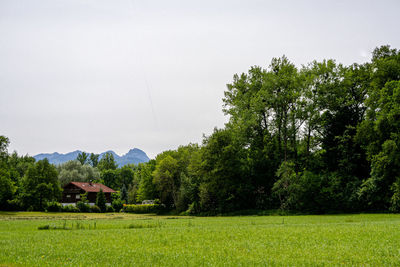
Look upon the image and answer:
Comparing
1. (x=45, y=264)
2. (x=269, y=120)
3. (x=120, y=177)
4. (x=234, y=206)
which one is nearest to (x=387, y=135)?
(x=269, y=120)

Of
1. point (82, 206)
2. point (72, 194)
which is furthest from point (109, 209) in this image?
point (72, 194)

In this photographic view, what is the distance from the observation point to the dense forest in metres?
44.7

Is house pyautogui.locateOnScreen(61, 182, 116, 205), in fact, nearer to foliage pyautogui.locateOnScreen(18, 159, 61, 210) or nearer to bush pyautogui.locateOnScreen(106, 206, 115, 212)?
bush pyautogui.locateOnScreen(106, 206, 115, 212)

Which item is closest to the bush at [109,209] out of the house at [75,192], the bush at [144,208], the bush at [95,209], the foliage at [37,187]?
the bush at [144,208]

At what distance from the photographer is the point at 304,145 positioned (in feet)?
187

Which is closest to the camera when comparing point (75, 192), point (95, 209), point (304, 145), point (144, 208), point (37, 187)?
point (304, 145)

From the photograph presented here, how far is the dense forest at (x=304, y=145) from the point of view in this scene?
44.7 meters

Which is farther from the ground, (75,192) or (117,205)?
(75,192)

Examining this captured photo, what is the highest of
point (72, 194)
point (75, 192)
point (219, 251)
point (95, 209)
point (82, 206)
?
point (75, 192)

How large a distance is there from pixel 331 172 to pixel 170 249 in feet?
147

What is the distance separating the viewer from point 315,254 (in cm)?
1235

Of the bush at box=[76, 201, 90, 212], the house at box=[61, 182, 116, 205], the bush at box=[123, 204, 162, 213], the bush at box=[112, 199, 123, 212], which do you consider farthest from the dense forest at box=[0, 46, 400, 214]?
the house at box=[61, 182, 116, 205]

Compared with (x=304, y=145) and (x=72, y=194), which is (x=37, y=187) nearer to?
(x=72, y=194)

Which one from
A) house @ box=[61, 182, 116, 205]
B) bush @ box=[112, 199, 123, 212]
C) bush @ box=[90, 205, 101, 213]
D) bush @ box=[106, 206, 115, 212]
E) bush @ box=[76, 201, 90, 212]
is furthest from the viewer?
house @ box=[61, 182, 116, 205]
